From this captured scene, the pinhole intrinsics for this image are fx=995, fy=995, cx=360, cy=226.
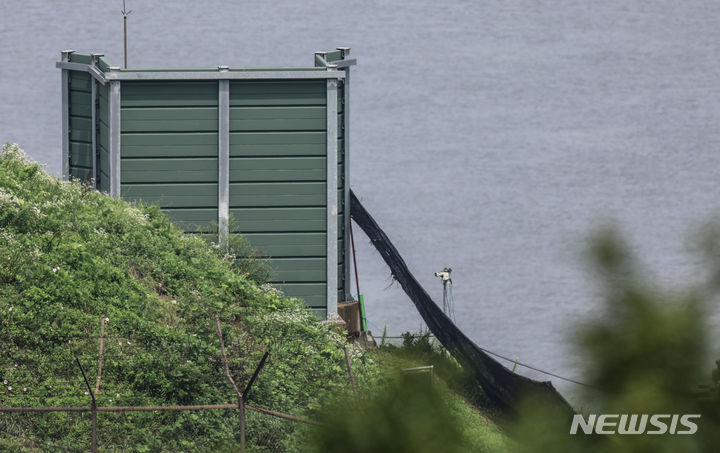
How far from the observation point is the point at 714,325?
6.25ft

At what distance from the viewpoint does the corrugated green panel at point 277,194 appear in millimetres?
16891

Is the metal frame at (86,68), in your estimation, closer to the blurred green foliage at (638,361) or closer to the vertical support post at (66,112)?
the vertical support post at (66,112)

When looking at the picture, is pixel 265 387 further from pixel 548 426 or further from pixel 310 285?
pixel 548 426

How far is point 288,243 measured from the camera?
1692cm

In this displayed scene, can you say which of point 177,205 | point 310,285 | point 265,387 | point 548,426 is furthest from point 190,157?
point 548,426

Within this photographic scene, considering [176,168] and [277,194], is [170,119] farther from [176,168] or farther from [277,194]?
[277,194]

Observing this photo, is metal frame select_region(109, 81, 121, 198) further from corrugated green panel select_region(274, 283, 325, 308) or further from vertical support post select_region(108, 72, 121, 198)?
corrugated green panel select_region(274, 283, 325, 308)

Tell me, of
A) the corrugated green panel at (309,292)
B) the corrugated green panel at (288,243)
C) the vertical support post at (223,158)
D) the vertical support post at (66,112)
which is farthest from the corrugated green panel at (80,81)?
the corrugated green panel at (309,292)

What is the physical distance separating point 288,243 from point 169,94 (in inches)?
127

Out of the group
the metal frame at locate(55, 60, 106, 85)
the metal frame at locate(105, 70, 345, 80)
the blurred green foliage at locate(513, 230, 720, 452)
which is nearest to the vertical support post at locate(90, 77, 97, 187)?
the metal frame at locate(55, 60, 106, 85)

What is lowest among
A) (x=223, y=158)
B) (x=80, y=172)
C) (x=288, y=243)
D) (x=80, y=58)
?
(x=288, y=243)

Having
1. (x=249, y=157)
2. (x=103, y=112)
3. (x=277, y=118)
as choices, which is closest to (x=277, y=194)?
(x=249, y=157)

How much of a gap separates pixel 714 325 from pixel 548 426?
0.37 meters

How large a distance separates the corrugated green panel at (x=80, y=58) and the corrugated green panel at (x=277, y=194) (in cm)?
403
